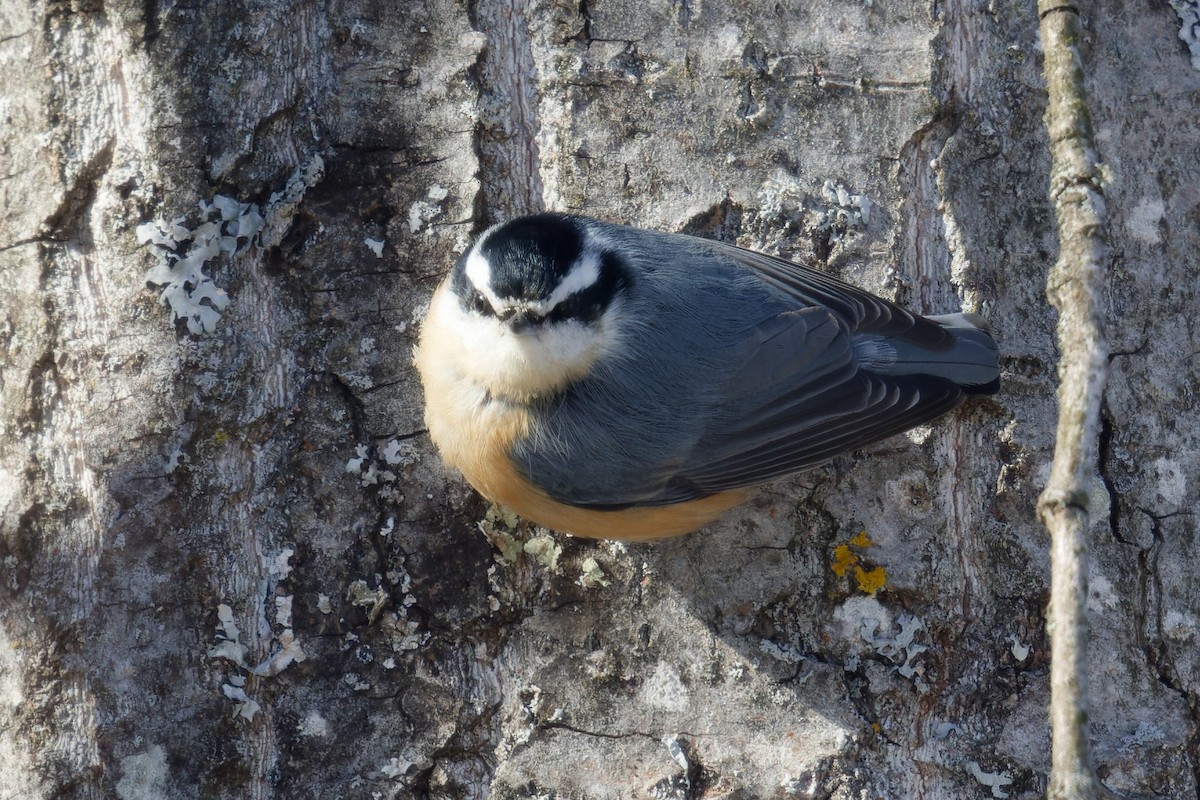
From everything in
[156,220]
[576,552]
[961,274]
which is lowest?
[576,552]

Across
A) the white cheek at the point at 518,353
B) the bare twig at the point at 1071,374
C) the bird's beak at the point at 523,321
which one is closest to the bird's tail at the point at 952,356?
the bare twig at the point at 1071,374

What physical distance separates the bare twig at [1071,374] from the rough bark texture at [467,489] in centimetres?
12

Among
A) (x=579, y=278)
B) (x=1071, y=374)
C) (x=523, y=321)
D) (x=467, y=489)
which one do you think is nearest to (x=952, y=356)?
(x=1071, y=374)

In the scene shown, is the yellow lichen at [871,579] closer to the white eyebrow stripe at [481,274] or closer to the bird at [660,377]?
the bird at [660,377]

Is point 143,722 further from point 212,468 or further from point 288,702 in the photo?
point 212,468

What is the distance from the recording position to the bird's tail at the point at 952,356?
2.15 m

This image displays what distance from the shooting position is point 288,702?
2035 millimetres

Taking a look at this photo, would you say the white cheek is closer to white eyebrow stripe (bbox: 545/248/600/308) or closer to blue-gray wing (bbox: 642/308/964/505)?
white eyebrow stripe (bbox: 545/248/600/308)

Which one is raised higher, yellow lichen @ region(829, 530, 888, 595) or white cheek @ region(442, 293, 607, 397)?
white cheek @ region(442, 293, 607, 397)

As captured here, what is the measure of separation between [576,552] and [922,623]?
712mm

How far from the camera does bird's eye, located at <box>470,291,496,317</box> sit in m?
2.19

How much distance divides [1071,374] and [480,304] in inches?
45.0

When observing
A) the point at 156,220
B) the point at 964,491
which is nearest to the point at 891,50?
the point at 964,491

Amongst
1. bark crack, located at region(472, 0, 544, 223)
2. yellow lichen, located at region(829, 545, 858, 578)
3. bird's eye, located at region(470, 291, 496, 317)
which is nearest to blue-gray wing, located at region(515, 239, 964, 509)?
yellow lichen, located at region(829, 545, 858, 578)
